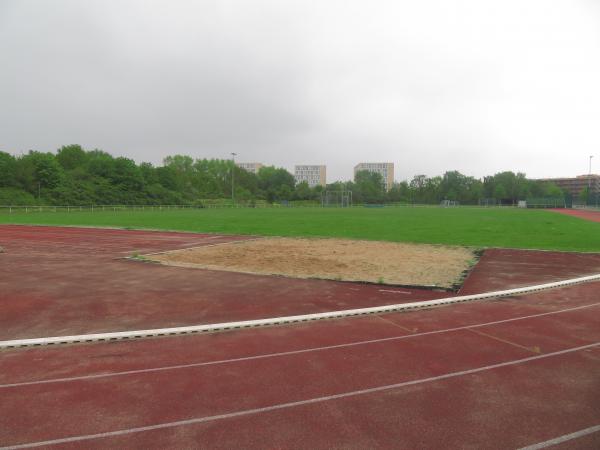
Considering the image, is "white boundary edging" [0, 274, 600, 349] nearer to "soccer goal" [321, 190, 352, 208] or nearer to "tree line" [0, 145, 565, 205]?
"tree line" [0, 145, 565, 205]

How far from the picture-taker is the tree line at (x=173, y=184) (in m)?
68.8

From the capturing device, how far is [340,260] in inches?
535

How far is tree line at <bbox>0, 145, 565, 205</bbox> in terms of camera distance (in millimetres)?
68812

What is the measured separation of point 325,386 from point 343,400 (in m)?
0.35

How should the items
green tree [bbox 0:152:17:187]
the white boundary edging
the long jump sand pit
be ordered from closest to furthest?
the white boundary edging, the long jump sand pit, green tree [bbox 0:152:17:187]

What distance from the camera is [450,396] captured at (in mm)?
4312

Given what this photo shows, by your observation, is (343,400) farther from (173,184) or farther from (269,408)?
(173,184)

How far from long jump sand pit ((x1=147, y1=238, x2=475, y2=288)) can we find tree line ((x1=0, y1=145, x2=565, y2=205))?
56.8 meters

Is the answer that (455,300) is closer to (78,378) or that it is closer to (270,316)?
(270,316)

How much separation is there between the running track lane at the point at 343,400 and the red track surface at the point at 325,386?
0.01 metres

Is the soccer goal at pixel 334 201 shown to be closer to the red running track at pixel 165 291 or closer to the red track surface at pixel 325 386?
the red running track at pixel 165 291

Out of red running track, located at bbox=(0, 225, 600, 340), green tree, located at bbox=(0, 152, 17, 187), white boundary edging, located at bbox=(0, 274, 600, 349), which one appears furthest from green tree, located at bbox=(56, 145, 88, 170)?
white boundary edging, located at bbox=(0, 274, 600, 349)

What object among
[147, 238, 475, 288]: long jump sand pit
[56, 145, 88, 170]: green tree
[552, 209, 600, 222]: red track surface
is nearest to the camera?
[147, 238, 475, 288]: long jump sand pit

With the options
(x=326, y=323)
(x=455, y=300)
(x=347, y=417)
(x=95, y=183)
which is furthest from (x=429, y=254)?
(x=95, y=183)
